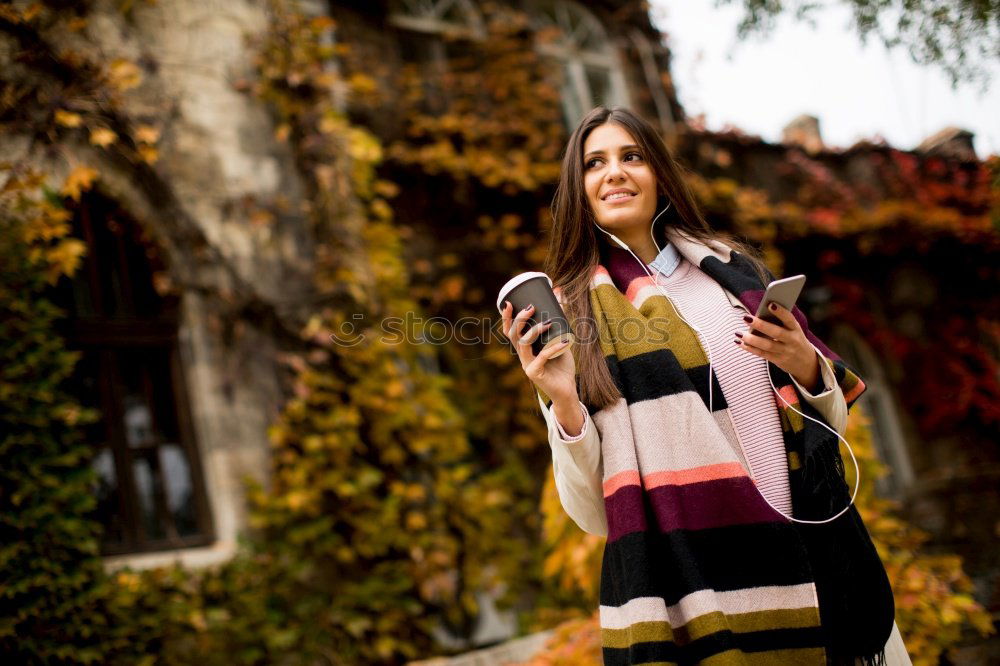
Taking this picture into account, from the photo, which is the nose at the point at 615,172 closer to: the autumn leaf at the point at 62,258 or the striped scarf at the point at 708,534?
the striped scarf at the point at 708,534

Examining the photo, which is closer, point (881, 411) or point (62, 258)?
point (62, 258)

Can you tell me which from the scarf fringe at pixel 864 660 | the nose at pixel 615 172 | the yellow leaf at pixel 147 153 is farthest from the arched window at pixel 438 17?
the scarf fringe at pixel 864 660

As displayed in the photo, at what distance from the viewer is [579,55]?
24.5 ft

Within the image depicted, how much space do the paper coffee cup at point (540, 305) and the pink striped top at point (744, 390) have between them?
335 millimetres

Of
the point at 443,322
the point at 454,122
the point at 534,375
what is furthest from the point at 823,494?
the point at 454,122

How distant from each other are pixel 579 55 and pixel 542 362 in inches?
253

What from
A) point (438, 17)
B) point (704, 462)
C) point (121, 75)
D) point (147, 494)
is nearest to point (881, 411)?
point (438, 17)

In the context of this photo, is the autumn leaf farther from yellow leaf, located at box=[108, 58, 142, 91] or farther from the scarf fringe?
the scarf fringe

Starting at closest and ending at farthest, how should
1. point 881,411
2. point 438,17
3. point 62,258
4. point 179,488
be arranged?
point 62,258 → point 179,488 → point 438,17 → point 881,411

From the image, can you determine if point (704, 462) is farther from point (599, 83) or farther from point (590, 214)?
point (599, 83)

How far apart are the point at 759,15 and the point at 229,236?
9.87ft

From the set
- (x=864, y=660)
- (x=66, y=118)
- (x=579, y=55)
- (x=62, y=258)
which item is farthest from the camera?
(x=579, y=55)

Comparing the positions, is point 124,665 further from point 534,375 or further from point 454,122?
point 454,122

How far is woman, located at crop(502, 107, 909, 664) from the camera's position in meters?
1.51
